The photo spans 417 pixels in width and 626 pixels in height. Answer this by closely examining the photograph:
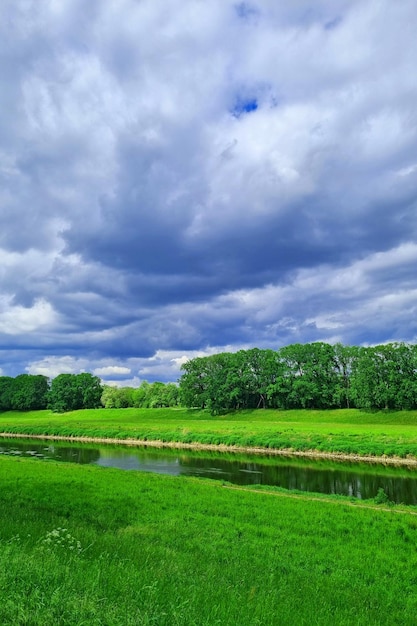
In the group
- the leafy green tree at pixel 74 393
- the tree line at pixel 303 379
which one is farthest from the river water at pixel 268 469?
the leafy green tree at pixel 74 393

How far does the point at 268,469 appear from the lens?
4219cm

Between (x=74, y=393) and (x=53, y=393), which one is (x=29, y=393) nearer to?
(x=53, y=393)

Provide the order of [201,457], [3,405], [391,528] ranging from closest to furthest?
1. [391,528]
2. [201,457]
3. [3,405]

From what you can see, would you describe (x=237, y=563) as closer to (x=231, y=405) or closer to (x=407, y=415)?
(x=407, y=415)

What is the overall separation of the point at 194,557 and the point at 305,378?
356ft

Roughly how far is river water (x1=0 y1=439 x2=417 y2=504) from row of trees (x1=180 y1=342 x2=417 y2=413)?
58.0 meters

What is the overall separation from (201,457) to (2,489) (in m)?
33.8

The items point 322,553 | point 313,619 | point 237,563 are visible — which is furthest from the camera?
point 322,553

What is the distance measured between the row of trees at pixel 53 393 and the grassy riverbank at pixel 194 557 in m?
143

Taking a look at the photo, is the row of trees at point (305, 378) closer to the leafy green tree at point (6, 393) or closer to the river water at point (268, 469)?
the river water at point (268, 469)

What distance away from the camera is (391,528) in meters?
17.9

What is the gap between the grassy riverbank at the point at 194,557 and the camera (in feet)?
20.5

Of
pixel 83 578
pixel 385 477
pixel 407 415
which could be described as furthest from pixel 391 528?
pixel 407 415

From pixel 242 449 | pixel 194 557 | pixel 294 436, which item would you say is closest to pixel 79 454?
pixel 242 449
